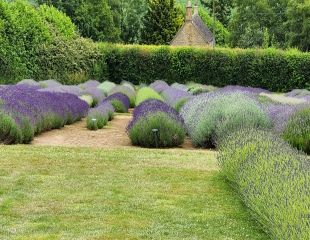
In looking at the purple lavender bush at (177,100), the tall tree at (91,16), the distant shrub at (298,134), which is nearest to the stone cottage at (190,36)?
the tall tree at (91,16)

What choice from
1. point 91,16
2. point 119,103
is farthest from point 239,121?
point 91,16

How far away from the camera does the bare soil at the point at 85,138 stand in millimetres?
11843

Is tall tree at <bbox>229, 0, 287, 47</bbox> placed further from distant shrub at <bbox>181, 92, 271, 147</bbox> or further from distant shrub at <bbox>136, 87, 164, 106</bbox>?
distant shrub at <bbox>181, 92, 271, 147</bbox>

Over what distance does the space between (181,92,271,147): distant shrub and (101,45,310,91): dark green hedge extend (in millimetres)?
24600

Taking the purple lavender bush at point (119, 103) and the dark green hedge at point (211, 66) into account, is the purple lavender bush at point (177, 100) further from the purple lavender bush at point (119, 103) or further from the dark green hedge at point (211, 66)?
the dark green hedge at point (211, 66)

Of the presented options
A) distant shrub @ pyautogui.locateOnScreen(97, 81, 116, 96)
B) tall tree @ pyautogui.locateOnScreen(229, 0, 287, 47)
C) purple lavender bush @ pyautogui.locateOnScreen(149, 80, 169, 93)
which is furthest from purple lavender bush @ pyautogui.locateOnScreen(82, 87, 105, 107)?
tall tree @ pyautogui.locateOnScreen(229, 0, 287, 47)

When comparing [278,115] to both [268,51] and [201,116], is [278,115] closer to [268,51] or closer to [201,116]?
[201,116]

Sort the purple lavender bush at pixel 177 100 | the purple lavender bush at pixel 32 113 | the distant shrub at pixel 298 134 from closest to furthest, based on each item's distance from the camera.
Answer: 1. the distant shrub at pixel 298 134
2. the purple lavender bush at pixel 32 113
3. the purple lavender bush at pixel 177 100

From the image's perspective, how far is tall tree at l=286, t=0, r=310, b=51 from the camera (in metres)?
53.9

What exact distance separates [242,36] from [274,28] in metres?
4.18

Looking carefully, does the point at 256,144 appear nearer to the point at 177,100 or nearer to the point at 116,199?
the point at 116,199

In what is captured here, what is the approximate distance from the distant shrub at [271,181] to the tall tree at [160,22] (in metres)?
52.9

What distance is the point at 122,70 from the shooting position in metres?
37.9

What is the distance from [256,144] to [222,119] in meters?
3.95
